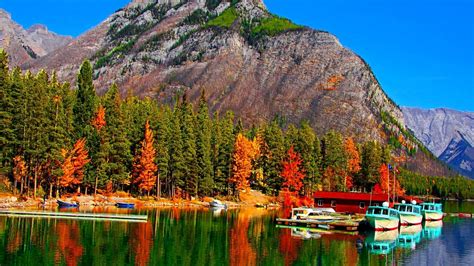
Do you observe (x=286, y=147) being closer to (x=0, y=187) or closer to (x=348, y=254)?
(x=0, y=187)

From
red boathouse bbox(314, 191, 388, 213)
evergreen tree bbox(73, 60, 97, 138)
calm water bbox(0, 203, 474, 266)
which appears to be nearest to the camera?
calm water bbox(0, 203, 474, 266)

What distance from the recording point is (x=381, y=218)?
252 ft

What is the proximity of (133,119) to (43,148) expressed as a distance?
3276cm

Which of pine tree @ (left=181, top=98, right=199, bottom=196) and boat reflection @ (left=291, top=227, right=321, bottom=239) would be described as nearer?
boat reflection @ (left=291, top=227, right=321, bottom=239)

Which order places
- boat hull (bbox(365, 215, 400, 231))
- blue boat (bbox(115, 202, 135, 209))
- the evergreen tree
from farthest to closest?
1. the evergreen tree
2. blue boat (bbox(115, 202, 135, 209))
3. boat hull (bbox(365, 215, 400, 231))

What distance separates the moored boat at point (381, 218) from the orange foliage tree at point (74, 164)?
52.4 m

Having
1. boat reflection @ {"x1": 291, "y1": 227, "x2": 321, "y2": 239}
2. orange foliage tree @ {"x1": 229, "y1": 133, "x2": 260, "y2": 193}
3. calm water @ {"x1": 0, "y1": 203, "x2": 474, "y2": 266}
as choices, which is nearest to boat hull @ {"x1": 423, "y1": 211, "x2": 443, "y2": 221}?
calm water @ {"x1": 0, "y1": 203, "x2": 474, "y2": 266}

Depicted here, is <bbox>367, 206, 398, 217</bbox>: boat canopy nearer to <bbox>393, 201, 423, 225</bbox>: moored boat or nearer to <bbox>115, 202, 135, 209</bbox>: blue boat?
<bbox>393, 201, 423, 225</bbox>: moored boat

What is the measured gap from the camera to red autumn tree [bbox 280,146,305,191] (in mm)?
128750

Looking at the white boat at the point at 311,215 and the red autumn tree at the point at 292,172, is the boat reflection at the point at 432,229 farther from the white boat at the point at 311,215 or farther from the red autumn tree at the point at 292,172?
the red autumn tree at the point at 292,172

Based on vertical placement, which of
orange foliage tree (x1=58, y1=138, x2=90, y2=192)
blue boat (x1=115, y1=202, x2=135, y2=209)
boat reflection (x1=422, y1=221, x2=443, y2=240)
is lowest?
boat reflection (x1=422, y1=221, x2=443, y2=240)

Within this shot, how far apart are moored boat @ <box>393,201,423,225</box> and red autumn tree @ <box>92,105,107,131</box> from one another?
58.7 m

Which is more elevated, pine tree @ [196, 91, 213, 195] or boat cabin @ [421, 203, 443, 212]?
pine tree @ [196, 91, 213, 195]

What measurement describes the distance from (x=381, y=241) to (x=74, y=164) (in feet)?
191
